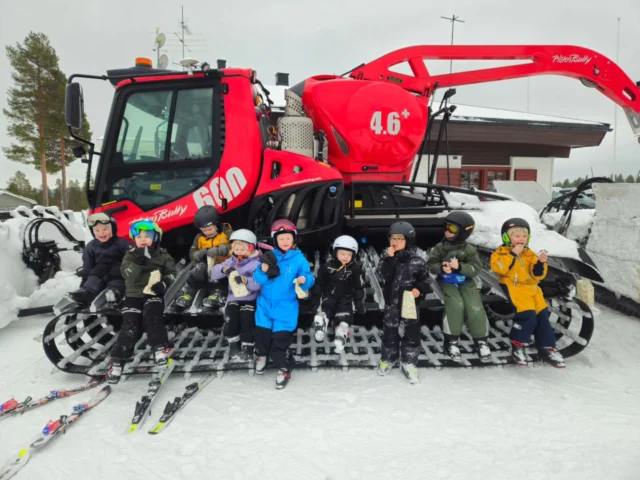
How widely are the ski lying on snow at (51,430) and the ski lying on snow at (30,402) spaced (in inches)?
7.7

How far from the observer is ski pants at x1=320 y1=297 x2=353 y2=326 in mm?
3361

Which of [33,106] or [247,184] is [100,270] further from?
[33,106]

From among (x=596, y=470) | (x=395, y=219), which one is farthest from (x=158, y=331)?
(x=596, y=470)

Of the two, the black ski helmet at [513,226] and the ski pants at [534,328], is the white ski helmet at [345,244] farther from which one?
the ski pants at [534,328]

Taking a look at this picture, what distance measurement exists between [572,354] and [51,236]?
324 inches

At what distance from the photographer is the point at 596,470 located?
2.16 m

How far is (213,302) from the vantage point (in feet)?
11.1

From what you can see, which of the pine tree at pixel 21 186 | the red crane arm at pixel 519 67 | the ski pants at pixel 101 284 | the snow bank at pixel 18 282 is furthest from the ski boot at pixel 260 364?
the pine tree at pixel 21 186

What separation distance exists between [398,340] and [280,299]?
118 cm

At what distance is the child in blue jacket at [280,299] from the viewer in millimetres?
3234

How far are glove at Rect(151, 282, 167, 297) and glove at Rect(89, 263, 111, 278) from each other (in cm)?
67

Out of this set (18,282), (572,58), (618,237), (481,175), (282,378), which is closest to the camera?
(282,378)

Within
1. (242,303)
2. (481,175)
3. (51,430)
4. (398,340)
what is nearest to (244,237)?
(242,303)

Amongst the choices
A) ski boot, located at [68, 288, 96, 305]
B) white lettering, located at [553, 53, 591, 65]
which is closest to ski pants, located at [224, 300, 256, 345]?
ski boot, located at [68, 288, 96, 305]
